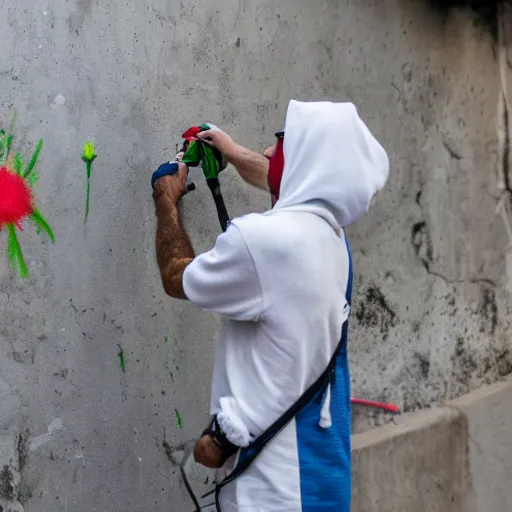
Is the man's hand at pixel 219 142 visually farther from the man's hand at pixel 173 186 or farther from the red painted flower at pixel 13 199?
the red painted flower at pixel 13 199

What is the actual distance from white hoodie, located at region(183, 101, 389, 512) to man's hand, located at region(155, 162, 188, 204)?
324 mm

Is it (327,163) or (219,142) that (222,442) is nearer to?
(327,163)

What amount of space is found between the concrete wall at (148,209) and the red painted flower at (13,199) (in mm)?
44

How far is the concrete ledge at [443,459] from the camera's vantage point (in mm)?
3340

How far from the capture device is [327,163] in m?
1.92

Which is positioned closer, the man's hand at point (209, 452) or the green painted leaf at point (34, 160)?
the man's hand at point (209, 452)

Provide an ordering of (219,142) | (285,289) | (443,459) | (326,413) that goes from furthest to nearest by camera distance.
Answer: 1. (443,459)
2. (219,142)
3. (326,413)
4. (285,289)

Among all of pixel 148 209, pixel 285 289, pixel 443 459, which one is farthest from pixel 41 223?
pixel 443 459

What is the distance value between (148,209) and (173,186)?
0.35 m

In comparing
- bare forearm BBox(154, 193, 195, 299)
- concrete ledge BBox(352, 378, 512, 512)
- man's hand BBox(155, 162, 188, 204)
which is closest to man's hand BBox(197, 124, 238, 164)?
man's hand BBox(155, 162, 188, 204)

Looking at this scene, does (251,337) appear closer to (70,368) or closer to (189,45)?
(70,368)

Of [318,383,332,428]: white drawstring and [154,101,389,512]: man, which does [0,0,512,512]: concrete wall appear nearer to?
[154,101,389,512]: man

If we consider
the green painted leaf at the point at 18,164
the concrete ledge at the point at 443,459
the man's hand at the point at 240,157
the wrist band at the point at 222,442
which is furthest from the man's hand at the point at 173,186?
the concrete ledge at the point at 443,459

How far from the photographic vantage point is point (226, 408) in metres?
1.91
